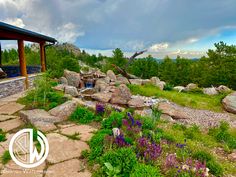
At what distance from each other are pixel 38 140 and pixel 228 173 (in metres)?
3.18

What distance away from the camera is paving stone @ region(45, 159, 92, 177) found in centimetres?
244

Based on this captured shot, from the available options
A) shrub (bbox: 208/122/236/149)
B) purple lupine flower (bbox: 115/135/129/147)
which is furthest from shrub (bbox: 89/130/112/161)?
shrub (bbox: 208/122/236/149)

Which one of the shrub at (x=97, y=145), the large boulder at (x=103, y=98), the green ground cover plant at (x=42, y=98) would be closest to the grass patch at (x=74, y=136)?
the shrub at (x=97, y=145)

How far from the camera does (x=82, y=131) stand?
12.5 feet

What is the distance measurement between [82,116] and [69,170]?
2.08 m

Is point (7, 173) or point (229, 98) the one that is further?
point (229, 98)

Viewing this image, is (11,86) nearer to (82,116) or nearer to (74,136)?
(82,116)

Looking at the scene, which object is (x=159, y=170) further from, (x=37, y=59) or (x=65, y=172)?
(x=37, y=59)

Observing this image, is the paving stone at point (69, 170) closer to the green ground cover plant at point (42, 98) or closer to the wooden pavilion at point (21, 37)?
the green ground cover plant at point (42, 98)

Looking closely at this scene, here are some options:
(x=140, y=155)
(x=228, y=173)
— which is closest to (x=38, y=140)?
(x=140, y=155)

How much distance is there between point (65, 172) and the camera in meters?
2.48

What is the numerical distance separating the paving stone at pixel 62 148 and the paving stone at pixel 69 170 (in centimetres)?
14

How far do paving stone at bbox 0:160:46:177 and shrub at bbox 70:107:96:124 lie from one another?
72.2 inches

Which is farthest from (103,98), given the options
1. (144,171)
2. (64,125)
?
(144,171)
